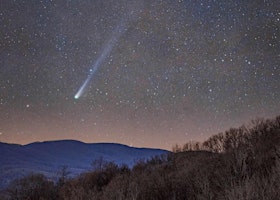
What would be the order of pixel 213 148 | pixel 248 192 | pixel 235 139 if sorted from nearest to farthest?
pixel 248 192 < pixel 235 139 < pixel 213 148

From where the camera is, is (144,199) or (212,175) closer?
(212,175)

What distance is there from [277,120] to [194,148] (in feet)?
45.3

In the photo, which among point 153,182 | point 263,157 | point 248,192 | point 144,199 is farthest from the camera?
point 153,182

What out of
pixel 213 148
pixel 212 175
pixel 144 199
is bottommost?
pixel 144 199

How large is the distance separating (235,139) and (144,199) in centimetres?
1518

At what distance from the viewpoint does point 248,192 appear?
760 centimetres

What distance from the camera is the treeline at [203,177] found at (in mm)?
9996

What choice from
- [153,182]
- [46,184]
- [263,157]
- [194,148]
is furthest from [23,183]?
[263,157]

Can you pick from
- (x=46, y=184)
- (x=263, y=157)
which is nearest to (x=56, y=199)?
(x=46, y=184)

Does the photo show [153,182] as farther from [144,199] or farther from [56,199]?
[56,199]

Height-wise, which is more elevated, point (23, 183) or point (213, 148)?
point (213, 148)

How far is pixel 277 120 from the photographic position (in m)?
25.8

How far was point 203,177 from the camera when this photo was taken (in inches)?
583

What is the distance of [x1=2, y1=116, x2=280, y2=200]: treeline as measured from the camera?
9996 mm
